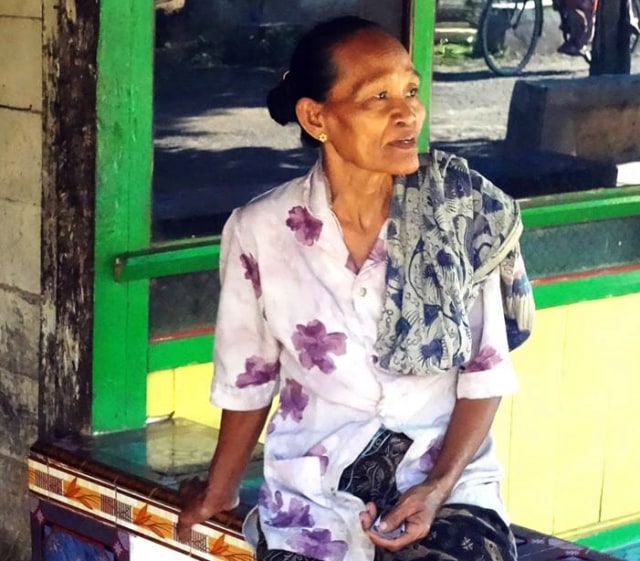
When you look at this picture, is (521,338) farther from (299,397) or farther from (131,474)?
(131,474)

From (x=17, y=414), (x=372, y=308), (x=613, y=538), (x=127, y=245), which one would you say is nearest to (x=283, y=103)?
(x=372, y=308)

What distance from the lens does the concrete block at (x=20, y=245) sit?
142 inches

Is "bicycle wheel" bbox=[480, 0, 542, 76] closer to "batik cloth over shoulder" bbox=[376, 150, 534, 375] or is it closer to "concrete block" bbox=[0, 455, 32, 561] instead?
"batik cloth over shoulder" bbox=[376, 150, 534, 375]

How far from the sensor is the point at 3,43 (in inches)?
142

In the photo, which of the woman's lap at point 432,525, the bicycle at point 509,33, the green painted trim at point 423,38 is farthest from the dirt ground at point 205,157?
the woman's lap at point 432,525

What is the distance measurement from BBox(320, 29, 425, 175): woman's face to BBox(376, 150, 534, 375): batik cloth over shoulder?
10 centimetres

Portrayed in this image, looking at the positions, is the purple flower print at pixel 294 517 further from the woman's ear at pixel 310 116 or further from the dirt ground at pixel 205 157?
the dirt ground at pixel 205 157

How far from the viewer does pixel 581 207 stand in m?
4.45

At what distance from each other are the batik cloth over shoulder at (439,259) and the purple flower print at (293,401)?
0.19 meters

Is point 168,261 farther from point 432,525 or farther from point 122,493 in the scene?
point 432,525

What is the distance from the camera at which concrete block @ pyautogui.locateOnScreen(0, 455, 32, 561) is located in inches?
148

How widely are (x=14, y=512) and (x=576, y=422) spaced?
6.06ft

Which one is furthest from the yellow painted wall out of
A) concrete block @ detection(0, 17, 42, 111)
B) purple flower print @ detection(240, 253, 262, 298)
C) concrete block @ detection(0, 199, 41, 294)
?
purple flower print @ detection(240, 253, 262, 298)

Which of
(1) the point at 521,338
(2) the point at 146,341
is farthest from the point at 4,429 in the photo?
(1) the point at 521,338
